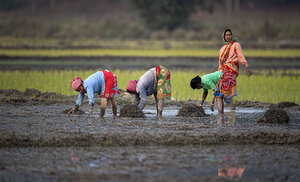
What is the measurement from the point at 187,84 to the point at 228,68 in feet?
17.2

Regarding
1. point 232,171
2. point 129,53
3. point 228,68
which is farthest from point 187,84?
Result: point 129,53

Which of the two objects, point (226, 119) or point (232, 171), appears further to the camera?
point (226, 119)

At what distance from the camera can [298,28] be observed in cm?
3241

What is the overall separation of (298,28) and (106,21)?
538 inches

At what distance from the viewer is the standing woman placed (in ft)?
24.1

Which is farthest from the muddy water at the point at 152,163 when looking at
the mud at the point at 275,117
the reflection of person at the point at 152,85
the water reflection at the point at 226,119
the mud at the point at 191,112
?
the mud at the point at 191,112

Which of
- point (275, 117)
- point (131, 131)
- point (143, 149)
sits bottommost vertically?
point (143, 149)

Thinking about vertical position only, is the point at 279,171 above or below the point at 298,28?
below

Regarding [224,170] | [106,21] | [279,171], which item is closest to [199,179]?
[224,170]

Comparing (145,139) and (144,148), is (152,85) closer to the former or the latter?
(145,139)

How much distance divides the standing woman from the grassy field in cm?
312

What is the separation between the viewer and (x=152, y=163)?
513cm

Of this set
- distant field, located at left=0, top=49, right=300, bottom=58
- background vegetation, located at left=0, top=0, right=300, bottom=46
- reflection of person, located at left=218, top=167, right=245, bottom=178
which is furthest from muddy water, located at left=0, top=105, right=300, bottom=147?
background vegetation, located at left=0, top=0, right=300, bottom=46

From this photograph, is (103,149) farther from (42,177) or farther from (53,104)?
(53,104)
